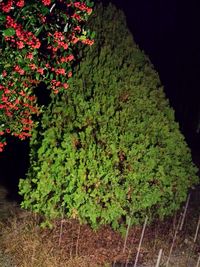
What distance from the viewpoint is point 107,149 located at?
4.46 m

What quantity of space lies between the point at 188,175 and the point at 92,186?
1548 mm

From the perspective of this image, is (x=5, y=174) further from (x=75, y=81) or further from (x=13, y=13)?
(x=13, y=13)

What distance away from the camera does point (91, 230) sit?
5.07 meters

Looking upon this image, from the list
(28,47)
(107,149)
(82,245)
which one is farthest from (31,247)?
(28,47)

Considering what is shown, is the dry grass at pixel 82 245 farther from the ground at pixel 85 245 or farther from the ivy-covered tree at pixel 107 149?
the ivy-covered tree at pixel 107 149

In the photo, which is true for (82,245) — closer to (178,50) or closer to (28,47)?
(28,47)

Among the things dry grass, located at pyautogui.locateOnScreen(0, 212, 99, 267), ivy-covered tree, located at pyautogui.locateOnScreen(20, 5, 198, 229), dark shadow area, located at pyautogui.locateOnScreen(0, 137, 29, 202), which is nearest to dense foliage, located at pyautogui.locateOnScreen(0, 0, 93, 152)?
ivy-covered tree, located at pyautogui.locateOnScreen(20, 5, 198, 229)

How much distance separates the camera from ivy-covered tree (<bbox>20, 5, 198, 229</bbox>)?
4.37m

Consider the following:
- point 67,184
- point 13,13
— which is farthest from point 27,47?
point 67,184

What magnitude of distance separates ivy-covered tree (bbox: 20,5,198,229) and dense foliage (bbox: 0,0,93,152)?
31cm

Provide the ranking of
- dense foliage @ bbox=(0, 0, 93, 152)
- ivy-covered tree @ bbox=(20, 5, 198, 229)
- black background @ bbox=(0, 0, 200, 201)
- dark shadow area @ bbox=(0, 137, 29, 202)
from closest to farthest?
1. dense foliage @ bbox=(0, 0, 93, 152)
2. ivy-covered tree @ bbox=(20, 5, 198, 229)
3. dark shadow area @ bbox=(0, 137, 29, 202)
4. black background @ bbox=(0, 0, 200, 201)

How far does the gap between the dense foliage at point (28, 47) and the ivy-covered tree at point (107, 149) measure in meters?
0.31

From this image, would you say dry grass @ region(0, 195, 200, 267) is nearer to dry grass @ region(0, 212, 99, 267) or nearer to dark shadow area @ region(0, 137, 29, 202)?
dry grass @ region(0, 212, 99, 267)

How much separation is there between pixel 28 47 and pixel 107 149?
148cm
